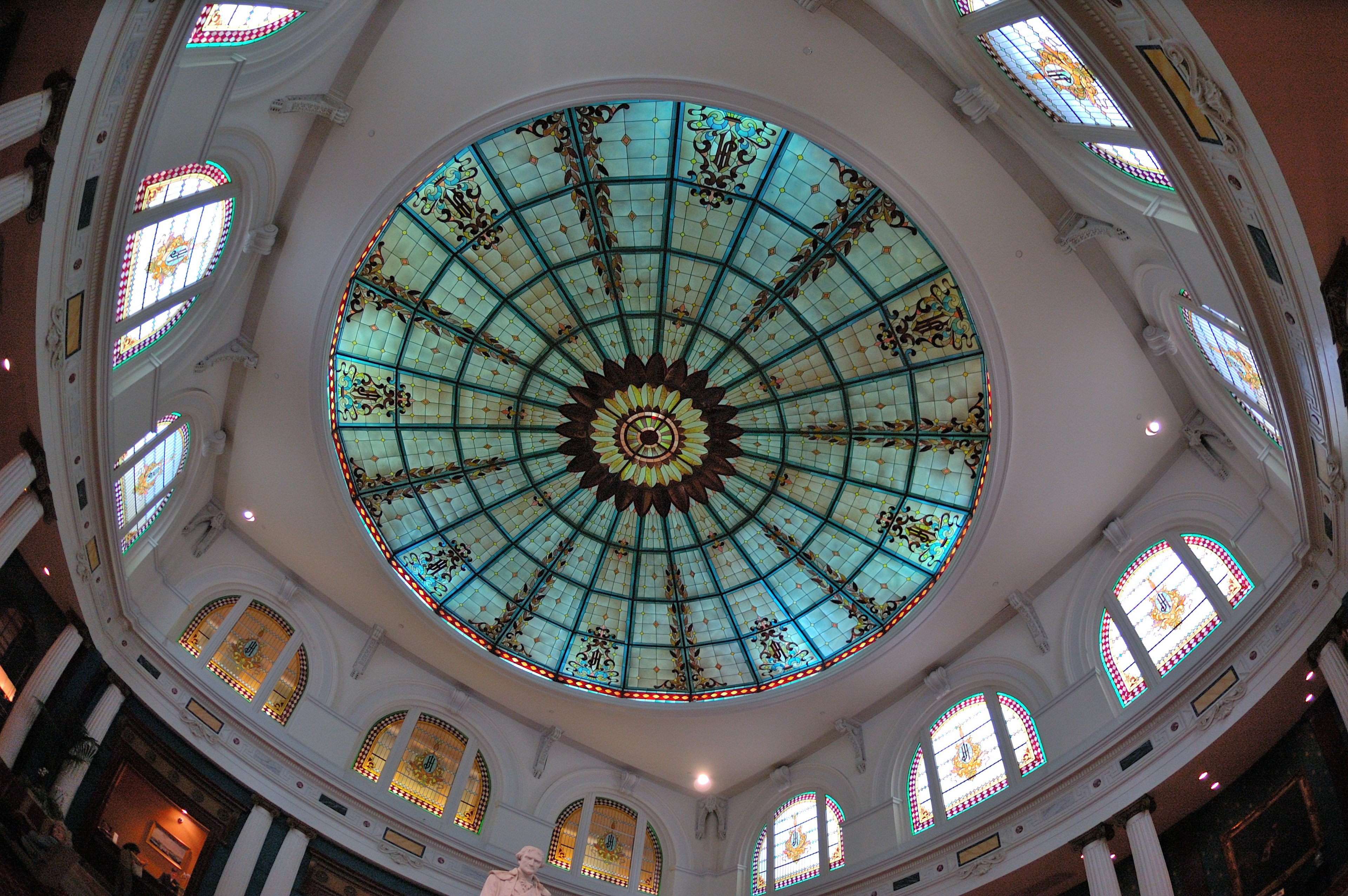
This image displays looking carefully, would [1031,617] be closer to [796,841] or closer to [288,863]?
[796,841]

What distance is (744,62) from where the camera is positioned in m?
18.0

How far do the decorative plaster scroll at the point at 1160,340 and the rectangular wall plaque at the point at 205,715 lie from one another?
2085 centimetres

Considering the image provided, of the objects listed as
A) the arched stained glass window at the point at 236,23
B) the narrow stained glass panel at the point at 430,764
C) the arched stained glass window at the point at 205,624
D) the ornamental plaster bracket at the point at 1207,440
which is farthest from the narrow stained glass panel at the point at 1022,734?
the arched stained glass window at the point at 236,23

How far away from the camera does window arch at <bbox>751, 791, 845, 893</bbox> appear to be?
2389 centimetres

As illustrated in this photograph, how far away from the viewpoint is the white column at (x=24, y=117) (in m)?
10.5

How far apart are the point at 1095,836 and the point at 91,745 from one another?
1801cm

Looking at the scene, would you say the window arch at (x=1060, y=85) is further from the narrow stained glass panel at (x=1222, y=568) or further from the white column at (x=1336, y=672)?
the narrow stained glass panel at (x=1222, y=568)

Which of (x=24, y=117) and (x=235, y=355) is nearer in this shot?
(x=24, y=117)

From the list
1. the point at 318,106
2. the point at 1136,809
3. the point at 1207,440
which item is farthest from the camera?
the point at 1207,440

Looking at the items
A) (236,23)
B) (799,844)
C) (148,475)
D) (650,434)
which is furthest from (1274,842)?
(148,475)

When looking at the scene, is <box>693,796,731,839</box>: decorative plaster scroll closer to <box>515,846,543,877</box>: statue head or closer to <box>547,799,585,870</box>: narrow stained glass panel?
<box>547,799,585,870</box>: narrow stained glass panel

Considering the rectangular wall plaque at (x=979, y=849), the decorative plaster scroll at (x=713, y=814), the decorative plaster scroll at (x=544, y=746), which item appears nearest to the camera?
the rectangular wall plaque at (x=979, y=849)

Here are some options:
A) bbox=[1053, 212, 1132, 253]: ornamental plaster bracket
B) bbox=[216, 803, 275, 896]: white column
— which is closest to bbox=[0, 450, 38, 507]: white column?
bbox=[216, 803, 275, 896]: white column

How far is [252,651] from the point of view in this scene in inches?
903
